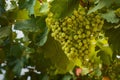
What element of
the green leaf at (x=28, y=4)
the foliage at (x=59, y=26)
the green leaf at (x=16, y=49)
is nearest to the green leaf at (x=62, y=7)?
the foliage at (x=59, y=26)

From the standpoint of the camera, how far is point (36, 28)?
86cm

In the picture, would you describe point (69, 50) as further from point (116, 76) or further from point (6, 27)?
point (116, 76)

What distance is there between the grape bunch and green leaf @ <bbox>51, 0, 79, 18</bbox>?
1 cm

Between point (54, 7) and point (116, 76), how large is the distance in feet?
2.34

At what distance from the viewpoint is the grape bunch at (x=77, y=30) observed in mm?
689

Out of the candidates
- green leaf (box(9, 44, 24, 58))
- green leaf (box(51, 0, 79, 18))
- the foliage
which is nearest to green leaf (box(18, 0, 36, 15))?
the foliage

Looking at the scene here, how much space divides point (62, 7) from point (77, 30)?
0.06 metres

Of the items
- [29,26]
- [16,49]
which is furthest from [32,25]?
[16,49]

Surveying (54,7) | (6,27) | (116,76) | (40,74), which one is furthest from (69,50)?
Result: (40,74)

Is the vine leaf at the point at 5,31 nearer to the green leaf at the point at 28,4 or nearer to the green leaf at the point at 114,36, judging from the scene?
the green leaf at the point at 28,4

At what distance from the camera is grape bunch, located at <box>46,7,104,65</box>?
0.69 m

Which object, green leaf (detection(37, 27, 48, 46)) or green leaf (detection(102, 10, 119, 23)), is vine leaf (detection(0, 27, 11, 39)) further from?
green leaf (detection(102, 10, 119, 23))

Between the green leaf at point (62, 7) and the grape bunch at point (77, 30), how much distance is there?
0.01 metres

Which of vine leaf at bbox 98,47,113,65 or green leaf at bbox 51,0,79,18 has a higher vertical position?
green leaf at bbox 51,0,79,18
